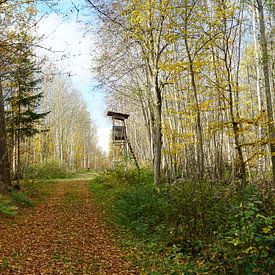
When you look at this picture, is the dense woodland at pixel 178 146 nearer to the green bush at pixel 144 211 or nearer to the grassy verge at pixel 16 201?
the green bush at pixel 144 211

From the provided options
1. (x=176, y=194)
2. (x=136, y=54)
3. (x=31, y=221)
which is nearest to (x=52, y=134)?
(x=136, y=54)

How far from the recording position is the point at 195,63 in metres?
9.87

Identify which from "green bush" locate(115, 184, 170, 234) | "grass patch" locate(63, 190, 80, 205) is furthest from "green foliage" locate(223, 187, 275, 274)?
"grass patch" locate(63, 190, 80, 205)

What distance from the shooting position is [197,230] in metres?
6.08

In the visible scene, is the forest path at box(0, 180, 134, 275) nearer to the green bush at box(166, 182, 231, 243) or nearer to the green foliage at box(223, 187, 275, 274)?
the green bush at box(166, 182, 231, 243)

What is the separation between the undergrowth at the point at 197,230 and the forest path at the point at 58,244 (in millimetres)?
424

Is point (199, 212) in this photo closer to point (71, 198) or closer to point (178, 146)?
point (178, 146)

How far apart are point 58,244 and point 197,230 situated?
9.80 feet

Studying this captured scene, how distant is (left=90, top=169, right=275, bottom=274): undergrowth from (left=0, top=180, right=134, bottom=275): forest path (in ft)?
1.39

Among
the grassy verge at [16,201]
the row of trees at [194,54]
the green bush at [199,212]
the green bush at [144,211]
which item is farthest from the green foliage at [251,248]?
the grassy verge at [16,201]

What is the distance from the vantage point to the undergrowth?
4.15 metres

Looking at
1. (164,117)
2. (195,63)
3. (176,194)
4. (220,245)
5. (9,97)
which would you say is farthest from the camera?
(164,117)

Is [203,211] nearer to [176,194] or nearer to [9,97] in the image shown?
[176,194]

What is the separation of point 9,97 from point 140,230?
10035 millimetres
